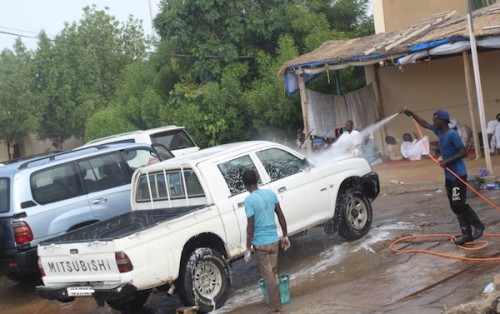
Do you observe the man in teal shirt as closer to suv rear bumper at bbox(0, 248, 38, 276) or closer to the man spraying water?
the man spraying water

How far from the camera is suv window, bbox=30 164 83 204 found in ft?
30.6

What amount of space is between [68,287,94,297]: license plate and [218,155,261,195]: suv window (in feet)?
6.72

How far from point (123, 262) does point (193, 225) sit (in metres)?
0.95

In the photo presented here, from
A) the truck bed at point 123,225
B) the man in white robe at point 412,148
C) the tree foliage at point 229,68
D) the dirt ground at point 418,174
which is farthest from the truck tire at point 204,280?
the tree foliage at point 229,68

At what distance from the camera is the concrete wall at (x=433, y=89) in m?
17.0

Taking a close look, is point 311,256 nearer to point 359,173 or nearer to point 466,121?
point 359,173

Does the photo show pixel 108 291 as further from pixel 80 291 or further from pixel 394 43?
pixel 394 43

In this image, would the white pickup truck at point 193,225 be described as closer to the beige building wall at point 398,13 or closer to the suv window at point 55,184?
the suv window at point 55,184

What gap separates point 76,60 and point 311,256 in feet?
115

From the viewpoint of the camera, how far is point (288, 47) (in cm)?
2059

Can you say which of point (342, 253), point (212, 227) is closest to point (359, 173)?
point (342, 253)

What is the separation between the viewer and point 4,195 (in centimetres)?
927

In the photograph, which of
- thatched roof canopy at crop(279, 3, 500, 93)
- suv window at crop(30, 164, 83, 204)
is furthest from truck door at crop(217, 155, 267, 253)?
thatched roof canopy at crop(279, 3, 500, 93)

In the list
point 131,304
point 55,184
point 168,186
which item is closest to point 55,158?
point 55,184
